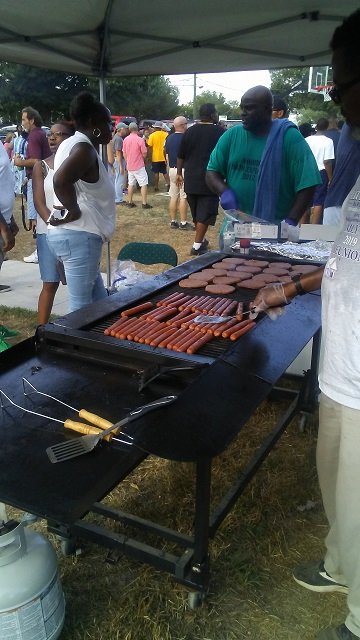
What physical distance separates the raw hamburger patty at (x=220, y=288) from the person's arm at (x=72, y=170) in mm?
1174

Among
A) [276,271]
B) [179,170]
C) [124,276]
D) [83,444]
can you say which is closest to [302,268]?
[276,271]

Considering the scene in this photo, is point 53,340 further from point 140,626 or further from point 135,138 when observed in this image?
point 135,138

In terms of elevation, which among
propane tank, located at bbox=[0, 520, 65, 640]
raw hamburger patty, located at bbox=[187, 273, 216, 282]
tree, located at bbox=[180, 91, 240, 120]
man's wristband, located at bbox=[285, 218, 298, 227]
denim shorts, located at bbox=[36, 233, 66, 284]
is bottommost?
propane tank, located at bbox=[0, 520, 65, 640]

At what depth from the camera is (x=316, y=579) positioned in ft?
7.06

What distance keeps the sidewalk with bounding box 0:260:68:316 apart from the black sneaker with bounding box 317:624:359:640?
4.20m

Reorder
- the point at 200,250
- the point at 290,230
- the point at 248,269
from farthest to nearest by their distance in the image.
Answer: the point at 200,250 < the point at 290,230 < the point at 248,269

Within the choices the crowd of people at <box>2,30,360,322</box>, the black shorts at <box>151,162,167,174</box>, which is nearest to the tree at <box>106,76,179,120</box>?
the black shorts at <box>151,162,167,174</box>

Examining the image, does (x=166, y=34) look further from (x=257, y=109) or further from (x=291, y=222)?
(x=291, y=222)

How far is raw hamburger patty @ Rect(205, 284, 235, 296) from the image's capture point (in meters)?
A: 2.82

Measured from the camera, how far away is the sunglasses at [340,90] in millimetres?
1496

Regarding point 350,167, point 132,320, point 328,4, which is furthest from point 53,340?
point 328,4

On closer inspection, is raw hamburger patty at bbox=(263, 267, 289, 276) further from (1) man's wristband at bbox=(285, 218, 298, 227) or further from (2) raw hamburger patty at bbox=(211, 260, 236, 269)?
(1) man's wristband at bbox=(285, 218, 298, 227)

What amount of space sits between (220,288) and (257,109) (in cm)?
188

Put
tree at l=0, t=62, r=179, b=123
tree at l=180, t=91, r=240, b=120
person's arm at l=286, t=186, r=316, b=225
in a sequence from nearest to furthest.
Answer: person's arm at l=286, t=186, r=316, b=225 < tree at l=0, t=62, r=179, b=123 < tree at l=180, t=91, r=240, b=120
